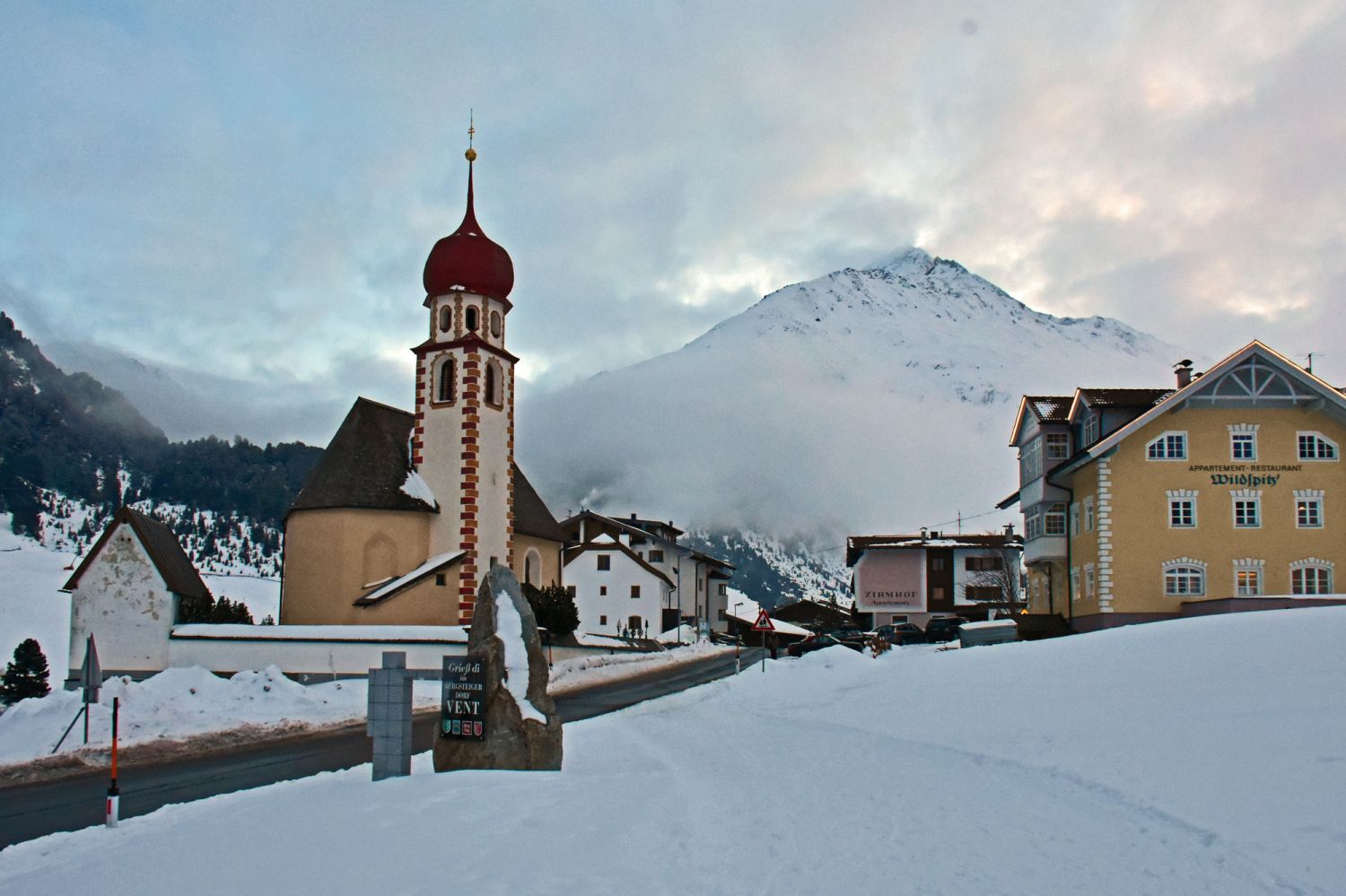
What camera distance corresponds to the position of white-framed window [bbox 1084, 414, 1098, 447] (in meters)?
41.9

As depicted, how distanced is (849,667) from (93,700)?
21.7 metres

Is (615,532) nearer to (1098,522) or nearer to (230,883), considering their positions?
(1098,522)

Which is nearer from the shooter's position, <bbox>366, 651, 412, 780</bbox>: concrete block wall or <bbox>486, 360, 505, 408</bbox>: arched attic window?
<bbox>366, 651, 412, 780</bbox>: concrete block wall

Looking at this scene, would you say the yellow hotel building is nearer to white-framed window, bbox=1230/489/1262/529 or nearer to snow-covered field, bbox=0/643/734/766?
white-framed window, bbox=1230/489/1262/529

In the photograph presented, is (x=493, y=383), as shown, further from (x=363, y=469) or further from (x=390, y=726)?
(x=390, y=726)

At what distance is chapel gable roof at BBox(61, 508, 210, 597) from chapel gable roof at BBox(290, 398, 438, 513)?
575 cm

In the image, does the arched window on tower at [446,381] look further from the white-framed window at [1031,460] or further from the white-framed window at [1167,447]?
the white-framed window at [1167,447]

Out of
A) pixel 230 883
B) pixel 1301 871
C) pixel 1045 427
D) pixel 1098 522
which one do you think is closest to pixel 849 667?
pixel 1098 522

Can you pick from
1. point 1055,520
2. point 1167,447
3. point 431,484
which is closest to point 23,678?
point 431,484

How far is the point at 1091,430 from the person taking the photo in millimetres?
42375

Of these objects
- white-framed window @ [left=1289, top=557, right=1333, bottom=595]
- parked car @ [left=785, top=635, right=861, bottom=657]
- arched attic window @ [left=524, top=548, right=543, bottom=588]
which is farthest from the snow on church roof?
white-framed window @ [left=1289, top=557, right=1333, bottom=595]

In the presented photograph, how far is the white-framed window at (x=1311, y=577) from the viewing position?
37.8 meters

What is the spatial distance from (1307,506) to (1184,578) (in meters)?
4.72

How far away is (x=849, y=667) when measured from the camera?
35094mm
